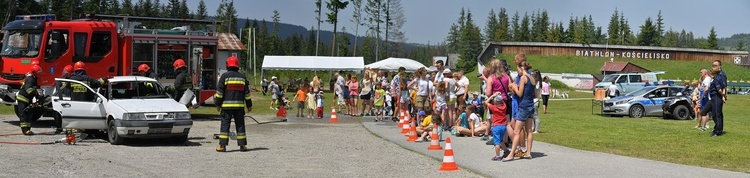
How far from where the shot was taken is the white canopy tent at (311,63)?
57.4 metres

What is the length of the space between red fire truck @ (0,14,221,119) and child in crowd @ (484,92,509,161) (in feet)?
40.5

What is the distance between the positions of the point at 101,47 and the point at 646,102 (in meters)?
17.7

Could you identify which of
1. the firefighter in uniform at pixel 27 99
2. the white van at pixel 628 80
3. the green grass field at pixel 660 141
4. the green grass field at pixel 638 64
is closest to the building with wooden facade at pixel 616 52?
the green grass field at pixel 638 64

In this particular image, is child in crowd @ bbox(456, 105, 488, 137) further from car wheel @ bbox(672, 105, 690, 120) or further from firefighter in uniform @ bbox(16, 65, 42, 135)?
car wheel @ bbox(672, 105, 690, 120)

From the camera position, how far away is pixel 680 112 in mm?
27234

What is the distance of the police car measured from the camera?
94.2ft

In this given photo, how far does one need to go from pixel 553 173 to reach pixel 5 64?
16.7 meters

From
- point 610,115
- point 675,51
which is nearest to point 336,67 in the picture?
point 610,115

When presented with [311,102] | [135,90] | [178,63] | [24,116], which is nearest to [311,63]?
[311,102]

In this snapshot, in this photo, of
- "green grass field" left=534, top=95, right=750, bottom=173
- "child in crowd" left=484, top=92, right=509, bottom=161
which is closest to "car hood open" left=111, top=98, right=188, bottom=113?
"child in crowd" left=484, top=92, right=509, bottom=161

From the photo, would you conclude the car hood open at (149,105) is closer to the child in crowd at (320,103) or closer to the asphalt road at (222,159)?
the asphalt road at (222,159)

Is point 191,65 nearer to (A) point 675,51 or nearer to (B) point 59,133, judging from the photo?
(B) point 59,133

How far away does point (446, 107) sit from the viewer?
65.8 ft

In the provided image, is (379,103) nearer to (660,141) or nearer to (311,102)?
(311,102)
